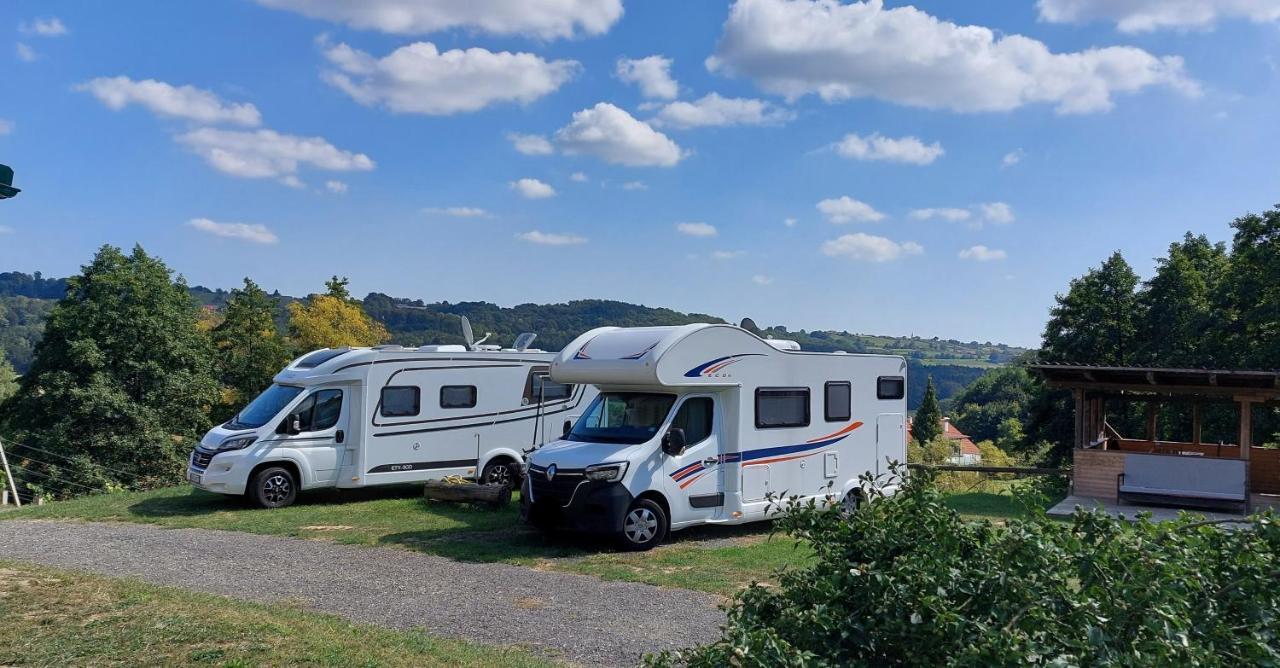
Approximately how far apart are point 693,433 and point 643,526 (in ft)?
4.42

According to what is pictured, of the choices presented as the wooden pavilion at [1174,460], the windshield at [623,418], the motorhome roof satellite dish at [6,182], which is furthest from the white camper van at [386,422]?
the wooden pavilion at [1174,460]

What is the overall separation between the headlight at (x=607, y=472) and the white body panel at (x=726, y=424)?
0.07 metres

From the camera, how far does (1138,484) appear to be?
15391 mm

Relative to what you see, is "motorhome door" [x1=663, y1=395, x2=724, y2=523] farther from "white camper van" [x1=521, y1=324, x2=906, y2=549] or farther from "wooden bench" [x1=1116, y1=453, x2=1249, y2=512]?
"wooden bench" [x1=1116, y1=453, x2=1249, y2=512]

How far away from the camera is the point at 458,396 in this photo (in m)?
14.7

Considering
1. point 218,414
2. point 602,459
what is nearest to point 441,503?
point 602,459

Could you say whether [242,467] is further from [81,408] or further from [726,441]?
[81,408]

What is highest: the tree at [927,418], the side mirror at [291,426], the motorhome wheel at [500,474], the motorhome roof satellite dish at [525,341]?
the motorhome roof satellite dish at [525,341]

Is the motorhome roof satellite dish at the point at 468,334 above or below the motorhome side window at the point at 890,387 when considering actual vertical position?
above

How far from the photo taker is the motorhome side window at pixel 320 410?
44.4ft

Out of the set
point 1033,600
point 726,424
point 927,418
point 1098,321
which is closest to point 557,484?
point 726,424

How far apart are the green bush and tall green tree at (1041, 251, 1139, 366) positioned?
27935 millimetres

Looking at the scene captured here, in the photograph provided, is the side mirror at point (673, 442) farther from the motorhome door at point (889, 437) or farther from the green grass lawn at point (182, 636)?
the green grass lawn at point (182, 636)

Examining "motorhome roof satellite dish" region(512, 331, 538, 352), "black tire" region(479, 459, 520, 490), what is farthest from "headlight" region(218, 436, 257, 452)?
"motorhome roof satellite dish" region(512, 331, 538, 352)
